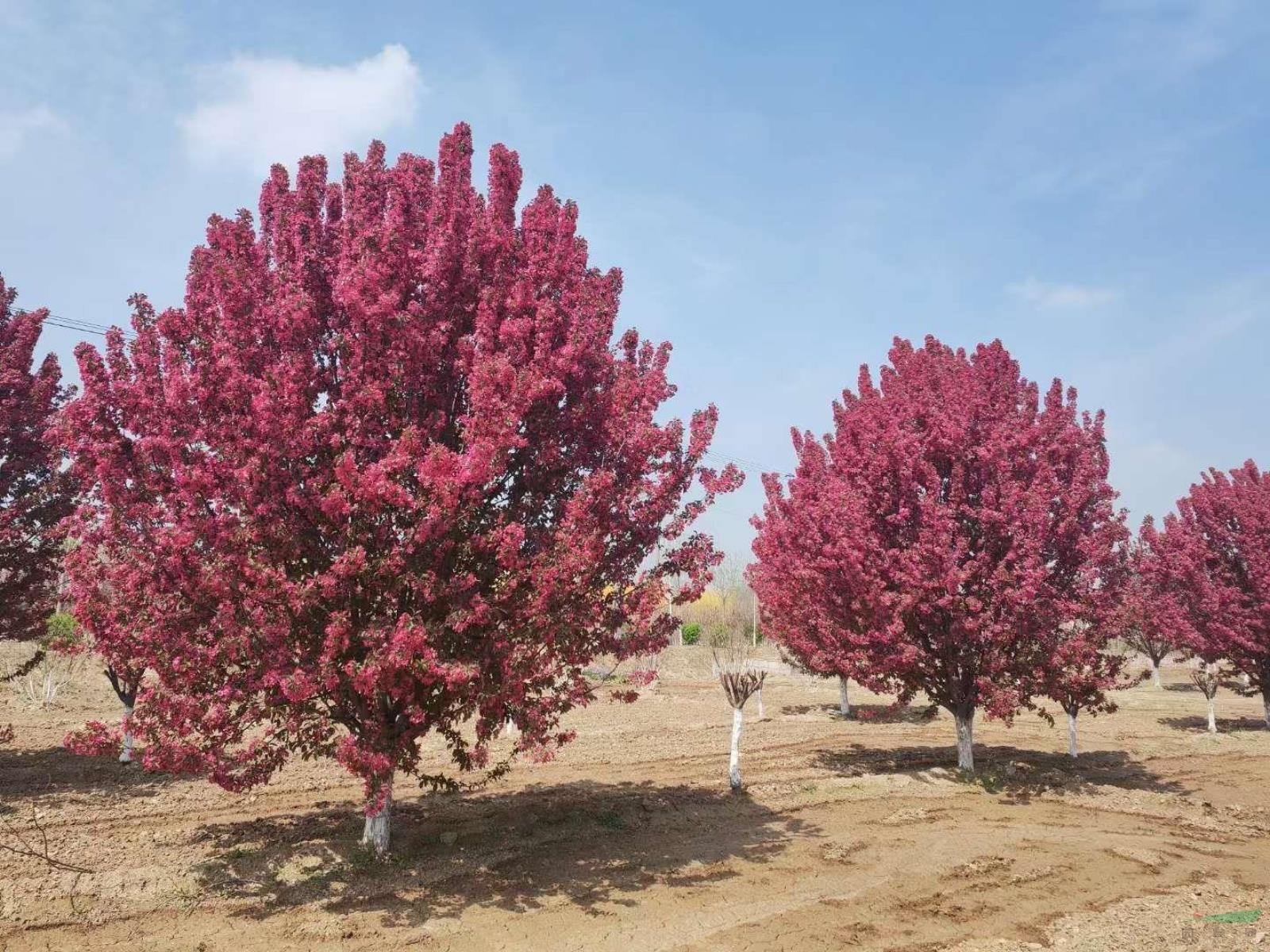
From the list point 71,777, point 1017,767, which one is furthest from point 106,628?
point 1017,767

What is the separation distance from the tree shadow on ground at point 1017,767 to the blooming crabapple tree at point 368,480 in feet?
34.7

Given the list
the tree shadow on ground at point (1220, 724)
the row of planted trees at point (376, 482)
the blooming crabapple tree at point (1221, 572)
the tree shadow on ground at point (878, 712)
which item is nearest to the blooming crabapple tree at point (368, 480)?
the row of planted trees at point (376, 482)

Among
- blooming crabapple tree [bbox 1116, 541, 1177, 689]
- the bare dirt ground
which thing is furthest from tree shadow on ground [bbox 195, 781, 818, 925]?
blooming crabapple tree [bbox 1116, 541, 1177, 689]

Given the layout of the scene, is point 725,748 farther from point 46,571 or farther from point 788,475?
point 46,571

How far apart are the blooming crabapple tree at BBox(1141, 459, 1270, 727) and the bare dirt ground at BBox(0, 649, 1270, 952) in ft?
23.8

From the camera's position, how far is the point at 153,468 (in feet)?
25.8

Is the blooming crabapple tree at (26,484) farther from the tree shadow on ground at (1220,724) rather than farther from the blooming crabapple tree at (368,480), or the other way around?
the tree shadow on ground at (1220,724)

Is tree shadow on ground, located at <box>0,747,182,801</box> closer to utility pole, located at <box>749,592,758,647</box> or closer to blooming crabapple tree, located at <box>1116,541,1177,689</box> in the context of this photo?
blooming crabapple tree, located at <box>1116,541,1177,689</box>

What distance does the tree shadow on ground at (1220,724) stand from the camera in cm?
2641

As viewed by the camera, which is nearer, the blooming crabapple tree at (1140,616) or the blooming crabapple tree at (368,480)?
the blooming crabapple tree at (368,480)

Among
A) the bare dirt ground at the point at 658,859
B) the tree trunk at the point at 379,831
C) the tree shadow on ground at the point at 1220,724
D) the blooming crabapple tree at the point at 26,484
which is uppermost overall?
the blooming crabapple tree at the point at 26,484

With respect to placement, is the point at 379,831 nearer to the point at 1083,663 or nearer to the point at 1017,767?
the point at 1083,663

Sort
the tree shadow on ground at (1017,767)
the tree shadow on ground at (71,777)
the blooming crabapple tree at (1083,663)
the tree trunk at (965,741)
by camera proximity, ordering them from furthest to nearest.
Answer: the tree trunk at (965,741), the tree shadow on ground at (1017,767), the blooming crabapple tree at (1083,663), the tree shadow on ground at (71,777)

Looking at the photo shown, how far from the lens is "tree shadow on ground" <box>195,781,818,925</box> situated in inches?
343
